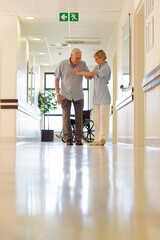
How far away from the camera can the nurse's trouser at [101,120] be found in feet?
13.0

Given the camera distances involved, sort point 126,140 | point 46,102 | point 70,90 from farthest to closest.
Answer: point 46,102 < point 126,140 < point 70,90

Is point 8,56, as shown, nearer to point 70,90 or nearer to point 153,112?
point 70,90

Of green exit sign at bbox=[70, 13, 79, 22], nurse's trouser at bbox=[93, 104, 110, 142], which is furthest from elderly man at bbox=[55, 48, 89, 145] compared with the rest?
green exit sign at bbox=[70, 13, 79, 22]

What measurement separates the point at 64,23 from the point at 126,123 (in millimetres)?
3107

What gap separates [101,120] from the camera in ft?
13.2

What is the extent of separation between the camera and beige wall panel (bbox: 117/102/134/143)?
531 cm

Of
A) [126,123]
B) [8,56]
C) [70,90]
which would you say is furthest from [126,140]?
[8,56]

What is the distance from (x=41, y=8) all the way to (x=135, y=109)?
3.10 metres

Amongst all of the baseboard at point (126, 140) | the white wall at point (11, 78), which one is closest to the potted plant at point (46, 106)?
the white wall at point (11, 78)

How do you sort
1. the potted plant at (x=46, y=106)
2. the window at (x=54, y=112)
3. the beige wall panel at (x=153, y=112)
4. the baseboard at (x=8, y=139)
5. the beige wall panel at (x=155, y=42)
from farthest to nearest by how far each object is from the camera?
1. the window at (x=54, y=112)
2. the potted plant at (x=46, y=106)
3. the baseboard at (x=8, y=139)
4. the beige wall panel at (x=155, y=42)
5. the beige wall panel at (x=153, y=112)

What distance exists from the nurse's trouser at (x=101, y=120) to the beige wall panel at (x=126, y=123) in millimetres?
1170

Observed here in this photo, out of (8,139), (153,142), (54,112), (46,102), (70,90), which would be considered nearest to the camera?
(153,142)

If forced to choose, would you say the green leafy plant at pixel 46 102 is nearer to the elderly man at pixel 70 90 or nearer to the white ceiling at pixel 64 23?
the white ceiling at pixel 64 23

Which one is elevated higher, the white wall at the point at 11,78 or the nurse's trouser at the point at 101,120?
the white wall at the point at 11,78
